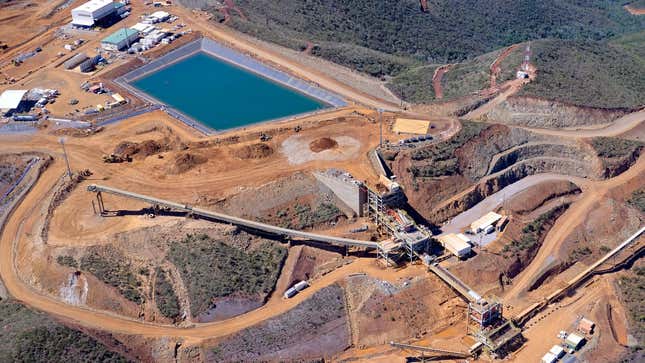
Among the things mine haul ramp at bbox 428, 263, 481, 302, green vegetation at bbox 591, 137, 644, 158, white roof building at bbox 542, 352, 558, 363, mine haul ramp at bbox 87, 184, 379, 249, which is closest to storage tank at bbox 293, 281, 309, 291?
mine haul ramp at bbox 87, 184, 379, 249

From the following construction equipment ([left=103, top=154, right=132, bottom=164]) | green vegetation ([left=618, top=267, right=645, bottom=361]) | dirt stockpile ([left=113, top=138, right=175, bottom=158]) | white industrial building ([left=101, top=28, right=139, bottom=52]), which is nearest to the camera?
green vegetation ([left=618, top=267, right=645, bottom=361])

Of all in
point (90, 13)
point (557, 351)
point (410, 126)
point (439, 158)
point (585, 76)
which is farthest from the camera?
point (90, 13)

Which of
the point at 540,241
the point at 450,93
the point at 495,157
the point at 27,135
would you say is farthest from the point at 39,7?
the point at 540,241

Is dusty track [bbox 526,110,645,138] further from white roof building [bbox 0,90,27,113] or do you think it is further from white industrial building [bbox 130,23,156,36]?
white roof building [bbox 0,90,27,113]

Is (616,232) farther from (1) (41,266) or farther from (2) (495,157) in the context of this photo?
(1) (41,266)

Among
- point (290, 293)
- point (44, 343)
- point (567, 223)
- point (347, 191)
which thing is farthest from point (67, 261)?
point (567, 223)

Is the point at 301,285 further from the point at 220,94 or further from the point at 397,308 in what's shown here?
the point at 220,94

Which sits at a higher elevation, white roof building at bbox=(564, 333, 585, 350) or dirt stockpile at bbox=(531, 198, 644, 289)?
dirt stockpile at bbox=(531, 198, 644, 289)
